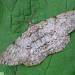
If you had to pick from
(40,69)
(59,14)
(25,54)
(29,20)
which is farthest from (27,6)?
(40,69)

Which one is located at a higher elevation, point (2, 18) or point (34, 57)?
point (2, 18)

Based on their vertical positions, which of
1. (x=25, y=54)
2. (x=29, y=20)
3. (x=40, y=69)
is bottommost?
(x=40, y=69)

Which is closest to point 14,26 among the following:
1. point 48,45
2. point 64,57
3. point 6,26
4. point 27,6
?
point 6,26

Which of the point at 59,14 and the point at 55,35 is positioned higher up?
the point at 59,14

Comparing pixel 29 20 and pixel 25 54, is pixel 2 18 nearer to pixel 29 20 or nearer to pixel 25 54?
pixel 29 20

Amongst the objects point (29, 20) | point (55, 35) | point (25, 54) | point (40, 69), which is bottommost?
point (40, 69)

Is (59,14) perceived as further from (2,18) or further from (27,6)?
(2,18)
